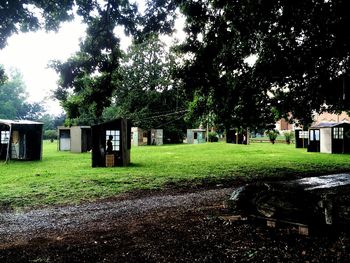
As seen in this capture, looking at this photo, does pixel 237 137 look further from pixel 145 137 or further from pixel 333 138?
pixel 333 138

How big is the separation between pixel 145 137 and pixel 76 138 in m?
16.7

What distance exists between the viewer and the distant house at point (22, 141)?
75.0 feet

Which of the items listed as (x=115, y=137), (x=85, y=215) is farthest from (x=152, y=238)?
(x=115, y=137)

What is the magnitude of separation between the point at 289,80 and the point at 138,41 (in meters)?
8.49

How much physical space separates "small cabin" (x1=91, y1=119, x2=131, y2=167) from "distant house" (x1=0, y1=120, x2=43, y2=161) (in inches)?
286

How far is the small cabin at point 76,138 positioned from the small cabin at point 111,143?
1268cm

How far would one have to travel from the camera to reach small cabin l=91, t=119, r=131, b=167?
59.5 feet

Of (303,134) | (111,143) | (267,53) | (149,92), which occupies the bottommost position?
(111,143)

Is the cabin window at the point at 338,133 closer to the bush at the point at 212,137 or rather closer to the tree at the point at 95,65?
the tree at the point at 95,65

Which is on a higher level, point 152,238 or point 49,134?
point 49,134

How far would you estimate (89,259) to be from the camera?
15.2 ft

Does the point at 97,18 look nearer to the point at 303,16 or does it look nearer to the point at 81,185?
the point at 81,185

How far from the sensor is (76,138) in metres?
30.4

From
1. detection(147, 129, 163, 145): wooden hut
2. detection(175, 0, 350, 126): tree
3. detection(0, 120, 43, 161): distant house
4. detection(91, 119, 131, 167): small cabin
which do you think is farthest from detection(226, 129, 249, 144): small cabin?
detection(0, 120, 43, 161): distant house
